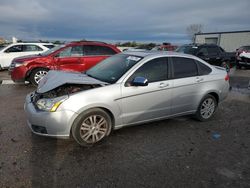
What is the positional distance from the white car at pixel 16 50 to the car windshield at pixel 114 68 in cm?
855

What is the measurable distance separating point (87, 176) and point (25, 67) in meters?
6.36

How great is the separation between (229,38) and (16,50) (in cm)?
3253

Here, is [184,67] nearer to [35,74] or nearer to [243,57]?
[35,74]

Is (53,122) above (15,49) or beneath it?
beneath

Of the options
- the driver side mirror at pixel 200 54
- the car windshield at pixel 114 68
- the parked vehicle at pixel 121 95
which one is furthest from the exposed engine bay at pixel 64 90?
the driver side mirror at pixel 200 54

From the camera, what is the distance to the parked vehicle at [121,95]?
3.40 metres

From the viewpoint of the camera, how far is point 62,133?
3.41 metres

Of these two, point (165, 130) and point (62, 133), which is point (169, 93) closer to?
point (165, 130)

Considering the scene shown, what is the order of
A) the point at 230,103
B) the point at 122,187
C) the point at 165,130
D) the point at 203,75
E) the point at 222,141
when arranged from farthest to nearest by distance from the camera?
1. the point at 230,103
2. the point at 203,75
3. the point at 165,130
4. the point at 222,141
5. the point at 122,187

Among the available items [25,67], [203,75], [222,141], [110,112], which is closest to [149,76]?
[110,112]

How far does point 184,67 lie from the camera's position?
4547 millimetres

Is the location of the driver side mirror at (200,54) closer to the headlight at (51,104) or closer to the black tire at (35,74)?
the black tire at (35,74)

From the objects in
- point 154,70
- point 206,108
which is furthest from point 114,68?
point 206,108

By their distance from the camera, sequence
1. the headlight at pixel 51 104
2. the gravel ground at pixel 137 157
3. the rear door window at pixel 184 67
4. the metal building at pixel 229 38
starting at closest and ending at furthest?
the gravel ground at pixel 137 157 → the headlight at pixel 51 104 → the rear door window at pixel 184 67 → the metal building at pixel 229 38
